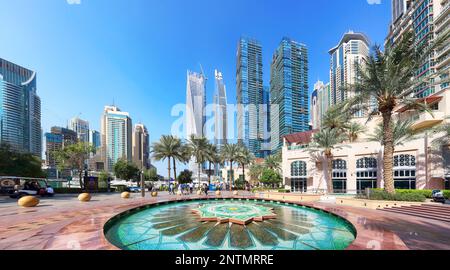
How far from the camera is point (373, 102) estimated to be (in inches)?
734

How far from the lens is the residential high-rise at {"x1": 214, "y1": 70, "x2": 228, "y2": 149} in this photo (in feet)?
374

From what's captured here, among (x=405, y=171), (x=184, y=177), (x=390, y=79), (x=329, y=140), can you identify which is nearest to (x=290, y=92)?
(x=184, y=177)

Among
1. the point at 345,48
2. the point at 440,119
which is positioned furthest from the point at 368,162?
the point at 345,48

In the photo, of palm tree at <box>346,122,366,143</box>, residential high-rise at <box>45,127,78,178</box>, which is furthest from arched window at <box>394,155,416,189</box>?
residential high-rise at <box>45,127,78,178</box>

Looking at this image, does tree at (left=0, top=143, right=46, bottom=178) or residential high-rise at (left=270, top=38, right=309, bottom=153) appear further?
residential high-rise at (left=270, top=38, right=309, bottom=153)

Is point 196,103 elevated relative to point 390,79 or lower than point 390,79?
elevated

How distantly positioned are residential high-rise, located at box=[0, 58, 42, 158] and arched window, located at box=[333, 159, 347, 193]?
252ft

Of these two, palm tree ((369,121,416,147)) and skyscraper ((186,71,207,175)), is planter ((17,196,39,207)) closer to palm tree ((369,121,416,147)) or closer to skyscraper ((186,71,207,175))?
palm tree ((369,121,416,147))

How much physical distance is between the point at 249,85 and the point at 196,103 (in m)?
49.8

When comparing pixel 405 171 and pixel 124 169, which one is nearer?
pixel 405 171

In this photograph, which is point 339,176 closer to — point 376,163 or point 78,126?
point 376,163

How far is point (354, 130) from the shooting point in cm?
3159
